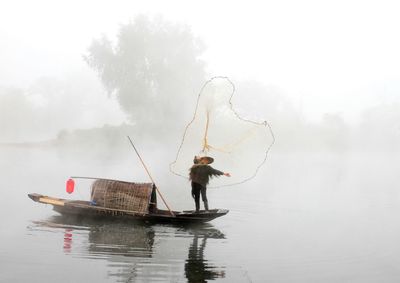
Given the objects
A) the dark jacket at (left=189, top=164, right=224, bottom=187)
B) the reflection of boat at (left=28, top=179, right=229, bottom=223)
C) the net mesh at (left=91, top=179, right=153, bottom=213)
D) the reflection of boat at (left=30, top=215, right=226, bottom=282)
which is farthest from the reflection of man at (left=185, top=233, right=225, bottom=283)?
the dark jacket at (left=189, top=164, right=224, bottom=187)

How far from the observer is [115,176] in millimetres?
32500

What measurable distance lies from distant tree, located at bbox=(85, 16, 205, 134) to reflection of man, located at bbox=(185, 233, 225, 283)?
50378mm

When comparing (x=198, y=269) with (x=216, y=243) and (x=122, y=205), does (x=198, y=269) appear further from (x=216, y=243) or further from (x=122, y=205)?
(x=122, y=205)

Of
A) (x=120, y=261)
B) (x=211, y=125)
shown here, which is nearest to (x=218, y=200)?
(x=120, y=261)

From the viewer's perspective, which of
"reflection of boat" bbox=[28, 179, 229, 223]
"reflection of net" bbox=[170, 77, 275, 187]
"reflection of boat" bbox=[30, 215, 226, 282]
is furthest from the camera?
"reflection of net" bbox=[170, 77, 275, 187]

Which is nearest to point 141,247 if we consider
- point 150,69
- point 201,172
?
point 201,172

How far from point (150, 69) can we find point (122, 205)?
48536mm

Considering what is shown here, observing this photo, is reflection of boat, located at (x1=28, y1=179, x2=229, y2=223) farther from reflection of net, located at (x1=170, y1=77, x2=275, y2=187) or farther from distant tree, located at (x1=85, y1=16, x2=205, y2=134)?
distant tree, located at (x1=85, y1=16, x2=205, y2=134)

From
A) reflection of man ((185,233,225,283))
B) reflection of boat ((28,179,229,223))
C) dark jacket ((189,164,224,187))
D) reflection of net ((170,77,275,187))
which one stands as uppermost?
reflection of net ((170,77,275,187))

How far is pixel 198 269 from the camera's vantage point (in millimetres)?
12742

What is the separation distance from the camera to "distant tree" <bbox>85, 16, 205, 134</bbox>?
6388 cm

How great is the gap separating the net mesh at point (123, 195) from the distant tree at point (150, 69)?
46.1 m

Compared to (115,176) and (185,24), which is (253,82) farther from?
(115,176)

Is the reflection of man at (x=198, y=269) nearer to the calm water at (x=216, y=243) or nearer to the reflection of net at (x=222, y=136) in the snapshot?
the calm water at (x=216, y=243)
